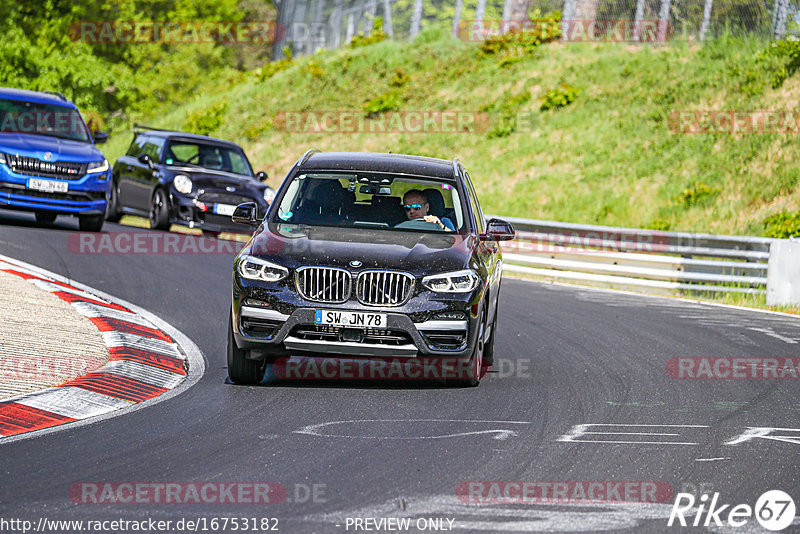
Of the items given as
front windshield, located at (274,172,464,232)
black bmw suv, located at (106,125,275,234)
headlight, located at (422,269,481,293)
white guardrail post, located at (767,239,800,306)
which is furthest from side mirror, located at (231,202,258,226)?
black bmw suv, located at (106,125,275,234)

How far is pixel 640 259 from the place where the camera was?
20125mm

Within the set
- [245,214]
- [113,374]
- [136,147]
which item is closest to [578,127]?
[136,147]

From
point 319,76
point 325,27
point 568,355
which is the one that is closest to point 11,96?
point 568,355

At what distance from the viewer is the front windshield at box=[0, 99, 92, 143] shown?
64.4ft

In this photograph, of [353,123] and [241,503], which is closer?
[241,503]

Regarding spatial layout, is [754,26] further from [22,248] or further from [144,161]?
[22,248]

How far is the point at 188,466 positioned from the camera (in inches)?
254

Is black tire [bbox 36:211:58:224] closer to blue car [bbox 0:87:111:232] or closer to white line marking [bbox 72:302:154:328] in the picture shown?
blue car [bbox 0:87:111:232]

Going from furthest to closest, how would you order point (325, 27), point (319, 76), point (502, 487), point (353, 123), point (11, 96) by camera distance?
point (325, 27) → point (319, 76) → point (353, 123) → point (11, 96) → point (502, 487)

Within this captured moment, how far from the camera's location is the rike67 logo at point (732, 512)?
18.6 ft

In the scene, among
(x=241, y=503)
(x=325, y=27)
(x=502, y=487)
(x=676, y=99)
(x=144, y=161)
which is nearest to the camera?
(x=241, y=503)

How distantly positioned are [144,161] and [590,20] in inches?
820

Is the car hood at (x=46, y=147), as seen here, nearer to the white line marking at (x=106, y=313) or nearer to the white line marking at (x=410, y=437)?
the white line marking at (x=106, y=313)

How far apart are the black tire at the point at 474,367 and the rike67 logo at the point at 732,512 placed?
3127 mm
